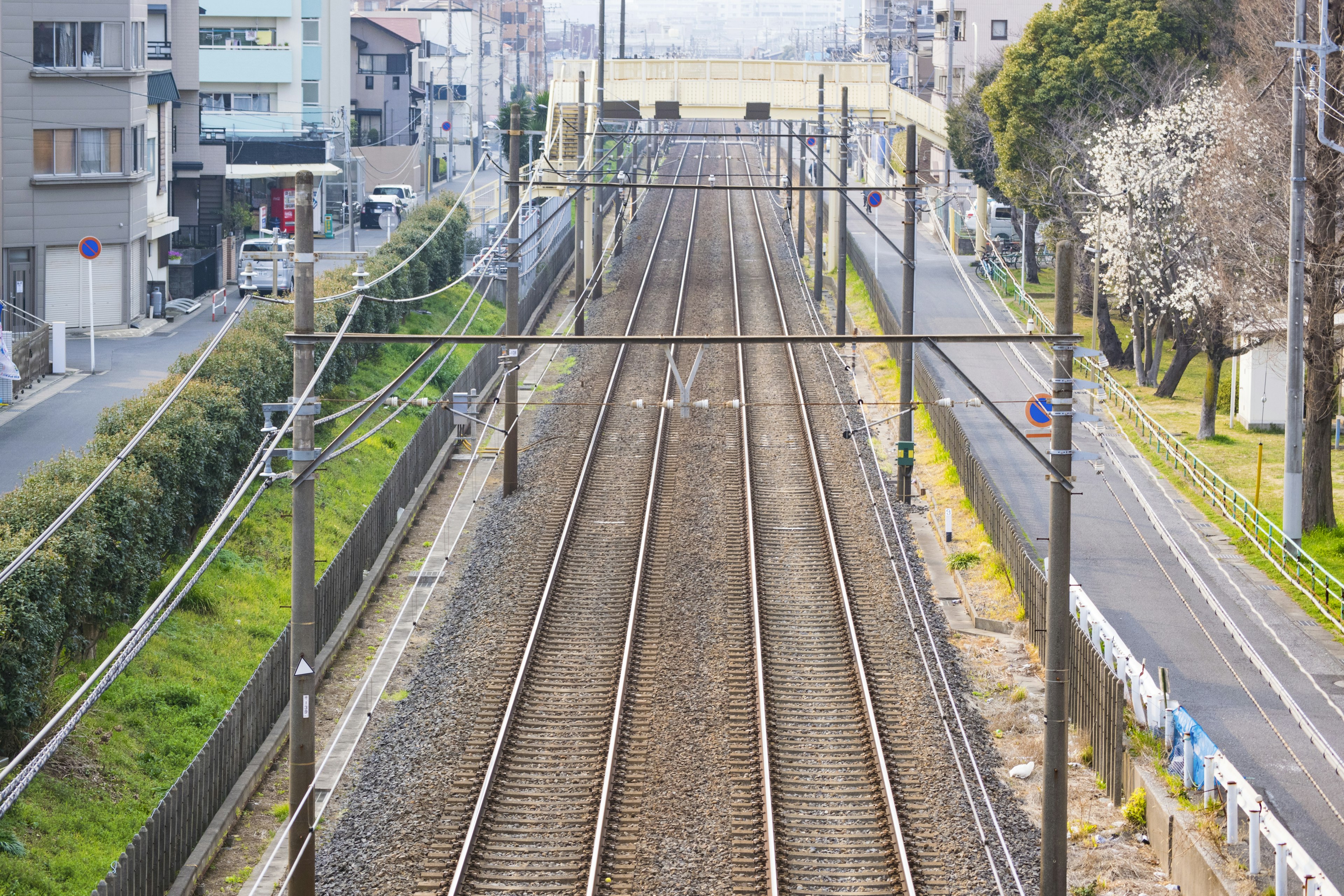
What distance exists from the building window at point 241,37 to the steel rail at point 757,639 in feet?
103

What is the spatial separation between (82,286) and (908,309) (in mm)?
21067

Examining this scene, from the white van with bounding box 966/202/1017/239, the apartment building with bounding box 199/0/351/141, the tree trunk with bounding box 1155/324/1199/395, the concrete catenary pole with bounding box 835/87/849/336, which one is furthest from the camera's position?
the white van with bounding box 966/202/1017/239

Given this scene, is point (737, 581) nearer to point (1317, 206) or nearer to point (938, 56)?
point (1317, 206)

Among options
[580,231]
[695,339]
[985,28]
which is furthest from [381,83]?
[695,339]

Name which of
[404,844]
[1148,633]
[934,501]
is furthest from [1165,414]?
[404,844]

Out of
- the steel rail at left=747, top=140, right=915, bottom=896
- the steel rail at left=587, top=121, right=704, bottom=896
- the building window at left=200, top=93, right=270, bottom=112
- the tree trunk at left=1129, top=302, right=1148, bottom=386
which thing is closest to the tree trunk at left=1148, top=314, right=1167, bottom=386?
the tree trunk at left=1129, top=302, right=1148, bottom=386

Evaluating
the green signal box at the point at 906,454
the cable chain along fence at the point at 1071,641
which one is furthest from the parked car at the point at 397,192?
the green signal box at the point at 906,454

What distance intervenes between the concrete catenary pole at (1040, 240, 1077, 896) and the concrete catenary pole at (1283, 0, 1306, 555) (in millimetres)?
10329

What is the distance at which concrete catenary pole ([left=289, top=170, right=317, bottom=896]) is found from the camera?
11336mm

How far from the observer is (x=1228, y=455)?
28.4 m

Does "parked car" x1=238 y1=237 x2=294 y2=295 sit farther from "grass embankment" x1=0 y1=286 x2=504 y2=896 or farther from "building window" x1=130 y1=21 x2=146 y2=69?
"grass embankment" x1=0 y1=286 x2=504 y2=896

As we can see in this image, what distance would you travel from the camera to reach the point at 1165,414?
32156mm

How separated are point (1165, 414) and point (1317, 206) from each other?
10283 mm

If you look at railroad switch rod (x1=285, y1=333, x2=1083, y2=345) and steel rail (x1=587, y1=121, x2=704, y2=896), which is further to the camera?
steel rail (x1=587, y1=121, x2=704, y2=896)
